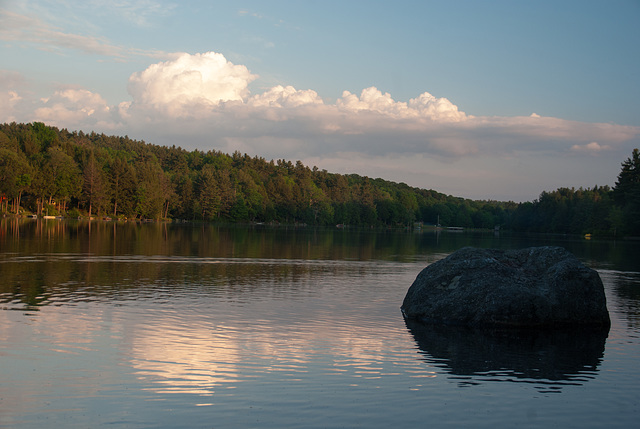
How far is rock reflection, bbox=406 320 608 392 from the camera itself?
11820 mm

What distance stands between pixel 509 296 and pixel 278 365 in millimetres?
8773

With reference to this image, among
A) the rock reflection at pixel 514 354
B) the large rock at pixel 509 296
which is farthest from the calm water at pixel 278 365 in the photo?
the large rock at pixel 509 296

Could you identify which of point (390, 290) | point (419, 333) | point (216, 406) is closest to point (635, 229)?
point (390, 290)

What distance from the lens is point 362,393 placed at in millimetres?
10266

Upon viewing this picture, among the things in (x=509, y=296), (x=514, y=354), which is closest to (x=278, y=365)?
(x=514, y=354)

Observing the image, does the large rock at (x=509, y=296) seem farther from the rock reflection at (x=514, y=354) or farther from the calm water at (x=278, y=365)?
the calm water at (x=278, y=365)

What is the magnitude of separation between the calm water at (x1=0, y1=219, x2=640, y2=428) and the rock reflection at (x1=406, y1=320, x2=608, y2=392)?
0.21 ft

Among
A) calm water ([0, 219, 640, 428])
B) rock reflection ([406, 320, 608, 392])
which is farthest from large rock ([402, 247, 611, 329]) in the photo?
calm water ([0, 219, 640, 428])

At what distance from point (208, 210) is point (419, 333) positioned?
170108 mm

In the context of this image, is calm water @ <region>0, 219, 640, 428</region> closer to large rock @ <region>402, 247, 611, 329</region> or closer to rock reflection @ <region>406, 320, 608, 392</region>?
→ rock reflection @ <region>406, 320, 608, 392</region>

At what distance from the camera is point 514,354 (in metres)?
13.8

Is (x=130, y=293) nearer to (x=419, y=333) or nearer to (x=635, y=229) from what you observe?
(x=419, y=333)

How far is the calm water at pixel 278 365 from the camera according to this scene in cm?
909

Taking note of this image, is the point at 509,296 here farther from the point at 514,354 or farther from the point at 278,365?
the point at 278,365
